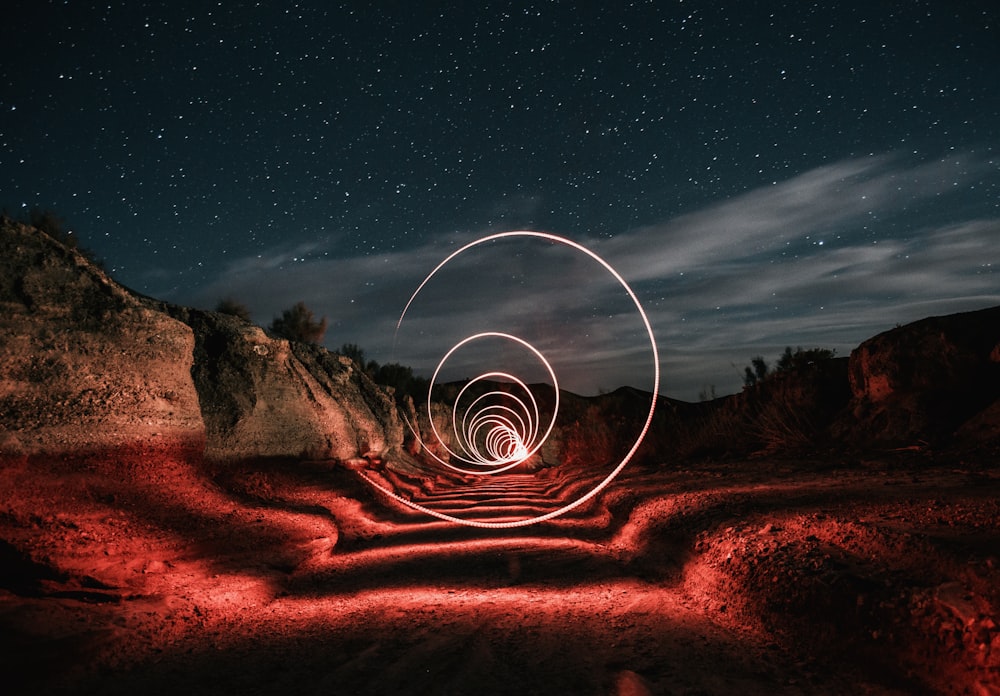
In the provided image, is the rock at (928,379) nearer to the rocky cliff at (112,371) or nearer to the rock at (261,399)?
the rock at (261,399)

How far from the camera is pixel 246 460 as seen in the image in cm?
723

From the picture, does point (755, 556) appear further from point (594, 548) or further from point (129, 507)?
point (129, 507)

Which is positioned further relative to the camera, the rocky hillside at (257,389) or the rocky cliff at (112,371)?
the rocky hillside at (257,389)

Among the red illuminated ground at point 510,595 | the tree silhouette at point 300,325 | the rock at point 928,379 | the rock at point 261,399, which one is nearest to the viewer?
the red illuminated ground at point 510,595

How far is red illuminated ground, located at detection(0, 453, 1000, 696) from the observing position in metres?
2.51

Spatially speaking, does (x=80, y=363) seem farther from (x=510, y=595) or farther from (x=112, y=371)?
(x=510, y=595)

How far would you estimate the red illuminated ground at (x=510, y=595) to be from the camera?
251cm

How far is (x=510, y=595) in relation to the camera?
3.93 metres

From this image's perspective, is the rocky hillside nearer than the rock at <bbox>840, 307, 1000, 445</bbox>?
Yes

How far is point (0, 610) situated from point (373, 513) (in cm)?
539

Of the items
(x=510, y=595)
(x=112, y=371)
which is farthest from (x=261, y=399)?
(x=510, y=595)

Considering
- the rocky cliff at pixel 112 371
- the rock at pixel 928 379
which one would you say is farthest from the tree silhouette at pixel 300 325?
the rock at pixel 928 379

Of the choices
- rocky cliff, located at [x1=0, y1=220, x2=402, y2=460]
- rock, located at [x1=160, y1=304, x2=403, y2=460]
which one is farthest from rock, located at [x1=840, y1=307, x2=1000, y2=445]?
rocky cliff, located at [x1=0, y1=220, x2=402, y2=460]

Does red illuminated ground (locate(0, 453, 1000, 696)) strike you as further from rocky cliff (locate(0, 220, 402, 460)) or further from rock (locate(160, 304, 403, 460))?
rock (locate(160, 304, 403, 460))
